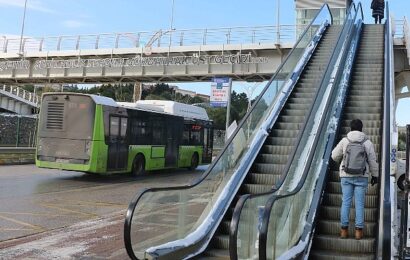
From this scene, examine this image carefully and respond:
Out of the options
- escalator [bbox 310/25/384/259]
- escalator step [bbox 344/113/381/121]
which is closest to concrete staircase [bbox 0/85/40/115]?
escalator [bbox 310/25/384/259]

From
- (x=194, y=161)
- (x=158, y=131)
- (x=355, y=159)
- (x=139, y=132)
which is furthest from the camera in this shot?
(x=194, y=161)

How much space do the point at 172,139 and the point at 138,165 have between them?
2779 millimetres

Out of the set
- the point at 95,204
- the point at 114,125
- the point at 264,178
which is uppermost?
the point at 114,125

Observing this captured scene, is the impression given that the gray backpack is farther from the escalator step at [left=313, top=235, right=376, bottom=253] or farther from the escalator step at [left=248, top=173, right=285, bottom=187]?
the escalator step at [left=248, top=173, right=285, bottom=187]

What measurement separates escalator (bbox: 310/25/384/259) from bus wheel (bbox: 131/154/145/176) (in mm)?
9384

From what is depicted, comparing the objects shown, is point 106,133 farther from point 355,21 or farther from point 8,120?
point 8,120

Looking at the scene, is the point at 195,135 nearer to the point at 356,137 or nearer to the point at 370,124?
the point at 370,124

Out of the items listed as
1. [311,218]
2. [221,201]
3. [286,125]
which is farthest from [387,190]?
[286,125]

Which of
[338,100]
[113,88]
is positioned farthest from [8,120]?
[113,88]

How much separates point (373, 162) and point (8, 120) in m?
29.9

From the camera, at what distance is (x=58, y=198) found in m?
13.3

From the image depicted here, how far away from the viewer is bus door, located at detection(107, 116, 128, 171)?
1824 centimetres

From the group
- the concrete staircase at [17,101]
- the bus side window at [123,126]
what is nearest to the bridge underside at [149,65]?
the bus side window at [123,126]

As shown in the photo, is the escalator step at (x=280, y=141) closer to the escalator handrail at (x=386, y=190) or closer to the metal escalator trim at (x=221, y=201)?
the metal escalator trim at (x=221, y=201)
